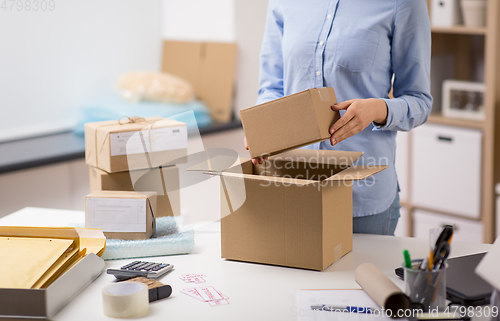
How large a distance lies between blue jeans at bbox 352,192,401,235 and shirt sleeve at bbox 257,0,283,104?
42cm

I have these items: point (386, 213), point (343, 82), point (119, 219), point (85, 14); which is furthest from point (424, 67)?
point (85, 14)

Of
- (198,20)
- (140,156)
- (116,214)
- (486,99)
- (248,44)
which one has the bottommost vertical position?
(116,214)

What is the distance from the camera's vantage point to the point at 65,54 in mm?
2555

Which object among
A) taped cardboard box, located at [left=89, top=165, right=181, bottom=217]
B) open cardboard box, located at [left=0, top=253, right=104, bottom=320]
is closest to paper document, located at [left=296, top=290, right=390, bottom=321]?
open cardboard box, located at [left=0, top=253, right=104, bottom=320]

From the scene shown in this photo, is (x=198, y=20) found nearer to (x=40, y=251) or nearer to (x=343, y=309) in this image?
(x=40, y=251)

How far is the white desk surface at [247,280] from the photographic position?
0.94m

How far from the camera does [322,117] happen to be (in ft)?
3.60

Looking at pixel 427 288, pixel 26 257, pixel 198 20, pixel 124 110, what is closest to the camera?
pixel 427 288

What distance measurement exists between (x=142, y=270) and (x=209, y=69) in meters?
1.82

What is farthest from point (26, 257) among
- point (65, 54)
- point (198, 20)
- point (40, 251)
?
point (198, 20)

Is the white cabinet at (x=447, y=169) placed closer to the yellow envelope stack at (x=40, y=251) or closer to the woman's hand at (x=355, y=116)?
the woman's hand at (x=355, y=116)

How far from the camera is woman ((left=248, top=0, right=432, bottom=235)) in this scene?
130 cm

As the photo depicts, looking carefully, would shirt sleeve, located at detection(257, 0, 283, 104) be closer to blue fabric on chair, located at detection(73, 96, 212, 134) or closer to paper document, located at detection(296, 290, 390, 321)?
paper document, located at detection(296, 290, 390, 321)

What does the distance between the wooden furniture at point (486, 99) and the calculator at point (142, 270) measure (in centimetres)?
181
